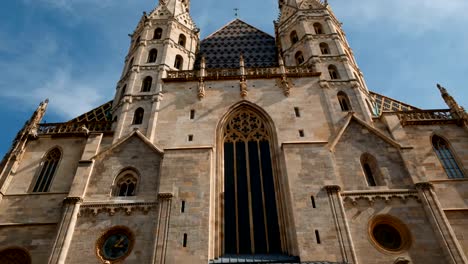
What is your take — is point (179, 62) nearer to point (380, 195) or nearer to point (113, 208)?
point (113, 208)

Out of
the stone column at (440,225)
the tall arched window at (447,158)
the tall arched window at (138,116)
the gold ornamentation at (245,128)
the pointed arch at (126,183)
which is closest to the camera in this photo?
the stone column at (440,225)

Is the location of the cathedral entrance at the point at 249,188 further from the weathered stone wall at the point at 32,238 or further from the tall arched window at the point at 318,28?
the tall arched window at the point at 318,28

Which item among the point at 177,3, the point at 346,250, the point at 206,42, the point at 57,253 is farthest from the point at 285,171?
the point at 177,3

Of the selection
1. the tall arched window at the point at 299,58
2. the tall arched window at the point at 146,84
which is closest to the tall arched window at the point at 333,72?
the tall arched window at the point at 299,58

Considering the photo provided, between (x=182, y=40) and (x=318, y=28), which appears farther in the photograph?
(x=182, y=40)

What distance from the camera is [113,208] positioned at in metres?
15.2

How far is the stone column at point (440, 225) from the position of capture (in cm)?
1321

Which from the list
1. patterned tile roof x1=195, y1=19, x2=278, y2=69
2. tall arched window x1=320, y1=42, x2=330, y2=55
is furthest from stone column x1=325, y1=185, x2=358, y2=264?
patterned tile roof x1=195, y1=19, x2=278, y2=69

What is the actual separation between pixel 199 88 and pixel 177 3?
1151 centimetres

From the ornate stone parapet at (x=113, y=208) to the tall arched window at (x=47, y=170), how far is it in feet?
9.06

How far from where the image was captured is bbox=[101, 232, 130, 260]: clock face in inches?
555

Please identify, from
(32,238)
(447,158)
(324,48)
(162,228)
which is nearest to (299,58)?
(324,48)

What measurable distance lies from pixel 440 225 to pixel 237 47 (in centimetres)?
1840

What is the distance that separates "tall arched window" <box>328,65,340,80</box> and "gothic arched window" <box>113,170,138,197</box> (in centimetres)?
1299
